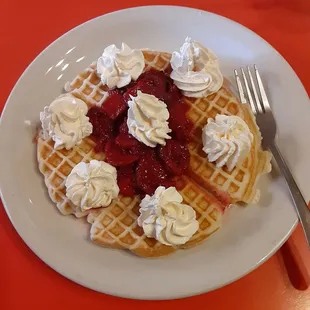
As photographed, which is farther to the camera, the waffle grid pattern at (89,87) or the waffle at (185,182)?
the waffle grid pattern at (89,87)

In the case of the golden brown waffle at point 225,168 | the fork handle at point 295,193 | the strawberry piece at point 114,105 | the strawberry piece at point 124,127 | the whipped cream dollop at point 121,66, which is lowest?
the fork handle at point 295,193

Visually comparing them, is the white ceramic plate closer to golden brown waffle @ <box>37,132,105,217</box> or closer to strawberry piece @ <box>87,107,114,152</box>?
golden brown waffle @ <box>37,132,105,217</box>

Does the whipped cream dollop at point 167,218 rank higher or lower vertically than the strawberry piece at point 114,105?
lower

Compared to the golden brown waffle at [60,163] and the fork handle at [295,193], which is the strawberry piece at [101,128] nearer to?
the golden brown waffle at [60,163]

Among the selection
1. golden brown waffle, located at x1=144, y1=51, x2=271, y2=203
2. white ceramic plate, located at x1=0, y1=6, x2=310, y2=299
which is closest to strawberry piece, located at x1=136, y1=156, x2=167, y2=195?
golden brown waffle, located at x1=144, y1=51, x2=271, y2=203

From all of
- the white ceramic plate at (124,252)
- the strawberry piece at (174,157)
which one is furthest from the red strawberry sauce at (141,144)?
the white ceramic plate at (124,252)

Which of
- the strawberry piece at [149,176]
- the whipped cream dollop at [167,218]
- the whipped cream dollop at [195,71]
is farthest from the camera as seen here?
→ the whipped cream dollop at [195,71]

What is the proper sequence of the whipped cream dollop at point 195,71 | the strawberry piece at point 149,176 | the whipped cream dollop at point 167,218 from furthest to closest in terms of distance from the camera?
the whipped cream dollop at point 195,71 → the strawberry piece at point 149,176 → the whipped cream dollop at point 167,218

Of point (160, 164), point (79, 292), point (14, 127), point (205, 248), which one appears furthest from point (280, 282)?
point (14, 127)
